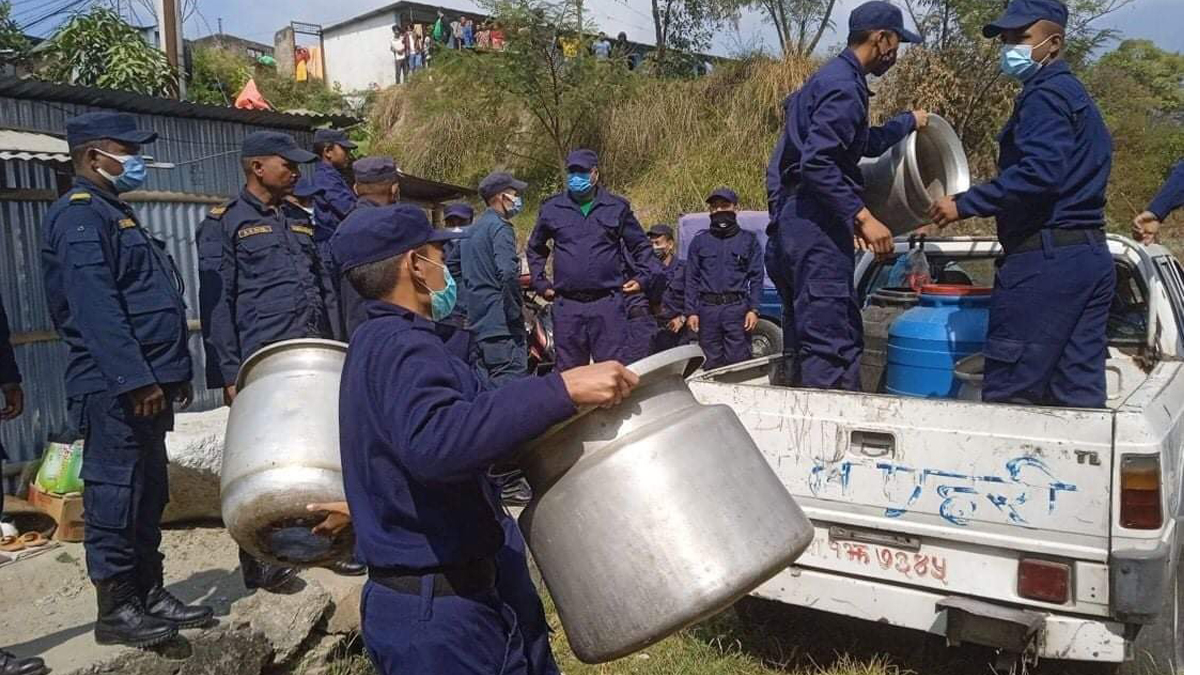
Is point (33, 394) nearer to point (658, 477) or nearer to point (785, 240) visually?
point (785, 240)

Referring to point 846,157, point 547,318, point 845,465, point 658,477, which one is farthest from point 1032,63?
point 547,318

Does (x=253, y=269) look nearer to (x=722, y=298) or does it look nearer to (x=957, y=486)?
(x=957, y=486)

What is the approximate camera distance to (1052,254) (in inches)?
144

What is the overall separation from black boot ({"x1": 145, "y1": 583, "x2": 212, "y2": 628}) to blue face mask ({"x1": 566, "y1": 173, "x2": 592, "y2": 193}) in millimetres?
3552

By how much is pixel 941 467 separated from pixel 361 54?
95.6 feet

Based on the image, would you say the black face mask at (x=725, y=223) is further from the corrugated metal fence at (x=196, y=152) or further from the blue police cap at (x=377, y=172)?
the corrugated metal fence at (x=196, y=152)

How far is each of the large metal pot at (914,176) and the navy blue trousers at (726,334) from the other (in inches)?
133

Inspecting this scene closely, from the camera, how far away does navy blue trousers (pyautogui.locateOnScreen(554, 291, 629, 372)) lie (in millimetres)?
6121

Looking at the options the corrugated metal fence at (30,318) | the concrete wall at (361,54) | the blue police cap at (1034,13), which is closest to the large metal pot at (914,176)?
the blue police cap at (1034,13)

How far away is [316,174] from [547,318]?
3.51 meters

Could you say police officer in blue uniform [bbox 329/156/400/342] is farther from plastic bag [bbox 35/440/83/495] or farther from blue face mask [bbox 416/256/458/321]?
blue face mask [bbox 416/256/458/321]

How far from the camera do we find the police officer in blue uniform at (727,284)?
779 centimetres

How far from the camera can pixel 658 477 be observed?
1861 millimetres

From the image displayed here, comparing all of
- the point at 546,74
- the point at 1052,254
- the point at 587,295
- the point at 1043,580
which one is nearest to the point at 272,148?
the point at 587,295
